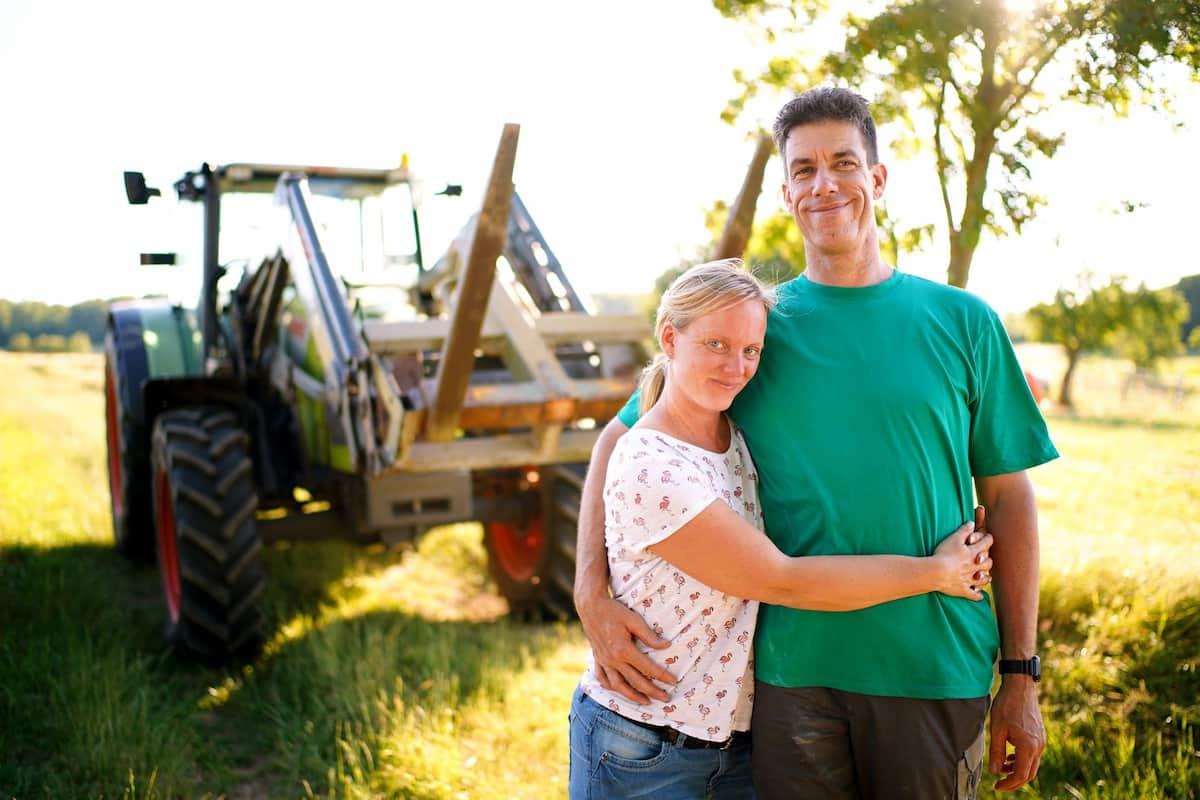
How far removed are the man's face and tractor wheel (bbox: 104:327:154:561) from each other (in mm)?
5115

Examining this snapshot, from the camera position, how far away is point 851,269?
205 cm

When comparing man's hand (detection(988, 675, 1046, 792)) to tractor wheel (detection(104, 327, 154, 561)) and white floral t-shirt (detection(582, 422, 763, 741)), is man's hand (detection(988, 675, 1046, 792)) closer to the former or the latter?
white floral t-shirt (detection(582, 422, 763, 741))

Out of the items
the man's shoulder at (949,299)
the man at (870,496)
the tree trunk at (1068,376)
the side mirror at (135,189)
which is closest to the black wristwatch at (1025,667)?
the man at (870,496)

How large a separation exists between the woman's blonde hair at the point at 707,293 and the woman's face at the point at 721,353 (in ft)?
0.05

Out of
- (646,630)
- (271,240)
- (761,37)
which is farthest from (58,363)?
(646,630)

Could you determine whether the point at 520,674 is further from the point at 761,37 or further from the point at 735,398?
the point at 761,37

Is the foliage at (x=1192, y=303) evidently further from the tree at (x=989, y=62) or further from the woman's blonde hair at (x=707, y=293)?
the woman's blonde hair at (x=707, y=293)

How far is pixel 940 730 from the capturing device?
1938 millimetres

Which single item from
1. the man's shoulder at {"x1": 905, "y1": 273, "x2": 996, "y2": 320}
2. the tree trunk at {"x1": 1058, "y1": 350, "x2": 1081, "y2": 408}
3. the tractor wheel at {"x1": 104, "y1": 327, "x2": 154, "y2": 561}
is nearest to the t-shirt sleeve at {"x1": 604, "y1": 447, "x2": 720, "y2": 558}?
the man's shoulder at {"x1": 905, "y1": 273, "x2": 996, "y2": 320}

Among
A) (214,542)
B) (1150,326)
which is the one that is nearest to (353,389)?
(214,542)

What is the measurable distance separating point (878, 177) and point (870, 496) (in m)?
0.68

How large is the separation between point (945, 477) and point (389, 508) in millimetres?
3286

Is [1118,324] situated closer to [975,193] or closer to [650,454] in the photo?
[975,193]

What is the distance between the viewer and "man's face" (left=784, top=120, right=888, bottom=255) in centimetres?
200
